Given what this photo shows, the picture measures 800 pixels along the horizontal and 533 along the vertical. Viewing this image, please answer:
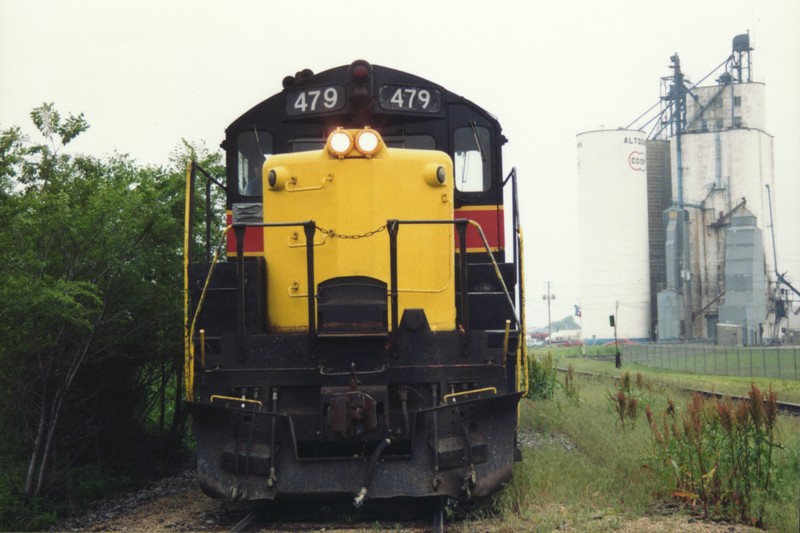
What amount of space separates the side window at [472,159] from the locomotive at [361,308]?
13 mm

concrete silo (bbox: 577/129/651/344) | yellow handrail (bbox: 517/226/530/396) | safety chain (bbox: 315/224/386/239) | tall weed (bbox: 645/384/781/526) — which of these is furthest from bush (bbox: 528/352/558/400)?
concrete silo (bbox: 577/129/651/344)

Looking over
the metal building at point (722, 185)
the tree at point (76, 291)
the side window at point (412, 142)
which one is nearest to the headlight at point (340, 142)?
the side window at point (412, 142)

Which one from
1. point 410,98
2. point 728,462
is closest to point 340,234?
point 410,98

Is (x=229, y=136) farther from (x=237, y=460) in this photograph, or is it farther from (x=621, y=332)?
(x=621, y=332)

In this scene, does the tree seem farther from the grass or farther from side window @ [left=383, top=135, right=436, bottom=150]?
the grass

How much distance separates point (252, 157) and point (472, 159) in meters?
2.12

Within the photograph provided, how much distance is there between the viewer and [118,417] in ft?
38.0

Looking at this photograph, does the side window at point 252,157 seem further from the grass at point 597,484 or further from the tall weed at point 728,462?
the tall weed at point 728,462

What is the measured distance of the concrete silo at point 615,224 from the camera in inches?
2319

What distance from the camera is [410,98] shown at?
25.4 ft

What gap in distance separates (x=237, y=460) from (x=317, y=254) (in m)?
1.84

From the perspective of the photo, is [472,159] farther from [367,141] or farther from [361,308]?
[361,308]

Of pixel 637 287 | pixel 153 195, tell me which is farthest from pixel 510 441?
pixel 637 287

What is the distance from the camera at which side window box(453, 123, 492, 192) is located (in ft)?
27.6
